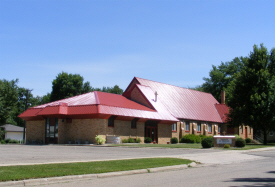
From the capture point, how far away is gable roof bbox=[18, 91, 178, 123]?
37031 mm

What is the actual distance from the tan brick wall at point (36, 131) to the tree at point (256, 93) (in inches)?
997

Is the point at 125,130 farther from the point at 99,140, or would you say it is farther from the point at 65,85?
the point at 65,85

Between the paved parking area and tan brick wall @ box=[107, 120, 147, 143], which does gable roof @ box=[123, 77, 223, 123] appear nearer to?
tan brick wall @ box=[107, 120, 147, 143]

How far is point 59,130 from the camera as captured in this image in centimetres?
3825

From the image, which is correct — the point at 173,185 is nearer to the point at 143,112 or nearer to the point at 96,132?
the point at 96,132

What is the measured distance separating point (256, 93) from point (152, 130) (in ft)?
47.3

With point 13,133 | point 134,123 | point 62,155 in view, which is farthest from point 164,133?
point 13,133

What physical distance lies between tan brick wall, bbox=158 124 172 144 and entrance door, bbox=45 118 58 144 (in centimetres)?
1448

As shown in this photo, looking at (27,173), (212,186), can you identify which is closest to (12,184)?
(27,173)

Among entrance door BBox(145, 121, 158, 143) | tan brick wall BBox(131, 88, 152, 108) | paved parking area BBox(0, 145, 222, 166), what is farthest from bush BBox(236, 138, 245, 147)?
tan brick wall BBox(131, 88, 152, 108)

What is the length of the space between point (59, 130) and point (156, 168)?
26.2m

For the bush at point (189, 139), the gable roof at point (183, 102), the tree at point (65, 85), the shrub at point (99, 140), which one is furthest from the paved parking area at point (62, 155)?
the tree at point (65, 85)

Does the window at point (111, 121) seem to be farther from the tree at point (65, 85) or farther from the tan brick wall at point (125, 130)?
the tree at point (65, 85)

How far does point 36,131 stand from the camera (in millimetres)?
41625
